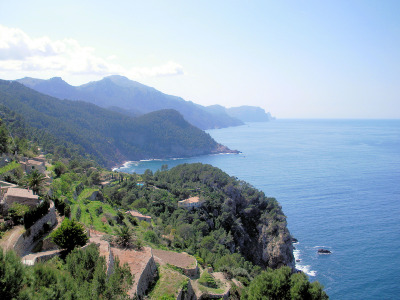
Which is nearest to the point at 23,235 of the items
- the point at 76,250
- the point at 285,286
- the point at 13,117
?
the point at 76,250

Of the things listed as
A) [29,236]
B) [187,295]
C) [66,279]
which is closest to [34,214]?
[29,236]

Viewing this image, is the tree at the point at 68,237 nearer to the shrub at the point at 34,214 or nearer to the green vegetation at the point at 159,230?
the green vegetation at the point at 159,230

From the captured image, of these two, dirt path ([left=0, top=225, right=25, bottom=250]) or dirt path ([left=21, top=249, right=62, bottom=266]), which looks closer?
dirt path ([left=21, top=249, right=62, bottom=266])

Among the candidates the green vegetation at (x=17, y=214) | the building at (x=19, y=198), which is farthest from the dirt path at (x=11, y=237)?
the building at (x=19, y=198)

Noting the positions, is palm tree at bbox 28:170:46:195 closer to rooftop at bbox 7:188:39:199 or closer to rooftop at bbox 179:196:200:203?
rooftop at bbox 7:188:39:199

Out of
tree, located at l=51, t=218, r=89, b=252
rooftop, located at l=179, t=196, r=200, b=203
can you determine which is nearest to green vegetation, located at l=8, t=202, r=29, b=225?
tree, located at l=51, t=218, r=89, b=252

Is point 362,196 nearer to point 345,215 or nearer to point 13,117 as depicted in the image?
point 345,215
